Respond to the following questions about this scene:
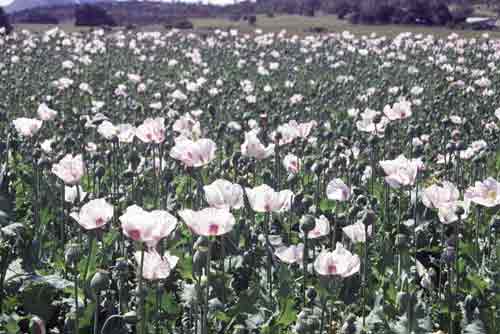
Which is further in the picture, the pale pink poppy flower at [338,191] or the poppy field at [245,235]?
the pale pink poppy flower at [338,191]

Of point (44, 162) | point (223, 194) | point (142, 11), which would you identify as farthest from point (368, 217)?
point (142, 11)

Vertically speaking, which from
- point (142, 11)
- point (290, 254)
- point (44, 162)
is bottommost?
point (142, 11)

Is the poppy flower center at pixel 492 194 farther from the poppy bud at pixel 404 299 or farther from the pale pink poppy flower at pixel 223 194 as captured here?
the pale pink poppy flower at pixel 223 194

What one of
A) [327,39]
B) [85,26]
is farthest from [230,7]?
[327,39]

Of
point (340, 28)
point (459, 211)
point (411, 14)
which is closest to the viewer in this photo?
point (459, 211)

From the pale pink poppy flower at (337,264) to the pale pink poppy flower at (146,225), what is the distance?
0.66m

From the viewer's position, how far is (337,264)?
3.17 meters

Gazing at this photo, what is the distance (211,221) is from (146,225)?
26 cm

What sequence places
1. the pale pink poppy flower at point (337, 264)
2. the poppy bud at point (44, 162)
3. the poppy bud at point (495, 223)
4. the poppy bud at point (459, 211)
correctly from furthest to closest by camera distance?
the poppy bud at point (44, 162) → the poppy bud at point (495, 223) → the poppy bud at point (459, 211) → the pale pink poppy flower at point (337, 264)

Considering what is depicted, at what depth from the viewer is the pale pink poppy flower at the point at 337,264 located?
3.15 m

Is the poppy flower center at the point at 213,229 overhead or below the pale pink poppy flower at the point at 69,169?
overhead

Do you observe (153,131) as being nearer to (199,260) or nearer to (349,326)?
(199,260)

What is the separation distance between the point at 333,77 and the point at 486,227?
1012 cm

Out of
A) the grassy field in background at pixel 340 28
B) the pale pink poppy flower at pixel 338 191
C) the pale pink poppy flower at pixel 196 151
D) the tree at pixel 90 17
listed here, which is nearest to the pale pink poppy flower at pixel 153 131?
the pale pink poppy flower at pixel 196 151
